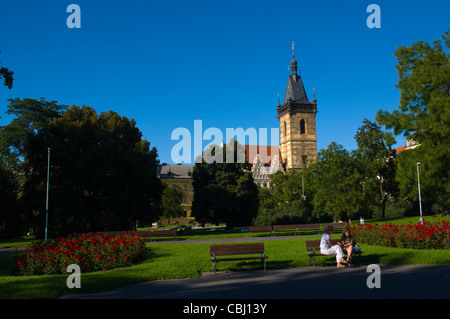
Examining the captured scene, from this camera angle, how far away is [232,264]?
13.2 meters

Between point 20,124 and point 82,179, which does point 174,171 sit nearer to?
point 20,124

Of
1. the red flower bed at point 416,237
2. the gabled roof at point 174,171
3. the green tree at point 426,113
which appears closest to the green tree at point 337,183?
the green tree at point 426,113

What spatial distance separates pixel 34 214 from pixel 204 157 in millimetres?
20539

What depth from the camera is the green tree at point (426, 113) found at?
32.6 m

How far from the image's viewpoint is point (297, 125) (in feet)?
305

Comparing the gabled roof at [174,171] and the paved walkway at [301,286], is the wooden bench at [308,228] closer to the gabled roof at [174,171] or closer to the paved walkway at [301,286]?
the paved walkway at [301,286]

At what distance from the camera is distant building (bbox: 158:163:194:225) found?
91.6 metres

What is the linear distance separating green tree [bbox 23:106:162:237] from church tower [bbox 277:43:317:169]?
6118 cm

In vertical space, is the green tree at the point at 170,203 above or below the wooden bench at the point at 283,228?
above

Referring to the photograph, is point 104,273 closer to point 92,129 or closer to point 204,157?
point 92,129

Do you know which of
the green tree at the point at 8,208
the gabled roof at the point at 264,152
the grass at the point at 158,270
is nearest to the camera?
the grass at the point at 158,270

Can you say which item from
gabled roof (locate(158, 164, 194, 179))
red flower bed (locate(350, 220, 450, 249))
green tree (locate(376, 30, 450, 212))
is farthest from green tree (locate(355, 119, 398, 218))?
gabled roof (locate(158, 164, 194, 179))

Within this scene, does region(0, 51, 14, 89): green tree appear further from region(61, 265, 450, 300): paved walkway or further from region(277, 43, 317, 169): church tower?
region(277, 43, 317, 169): church tower

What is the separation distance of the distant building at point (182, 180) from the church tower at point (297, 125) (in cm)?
2317
